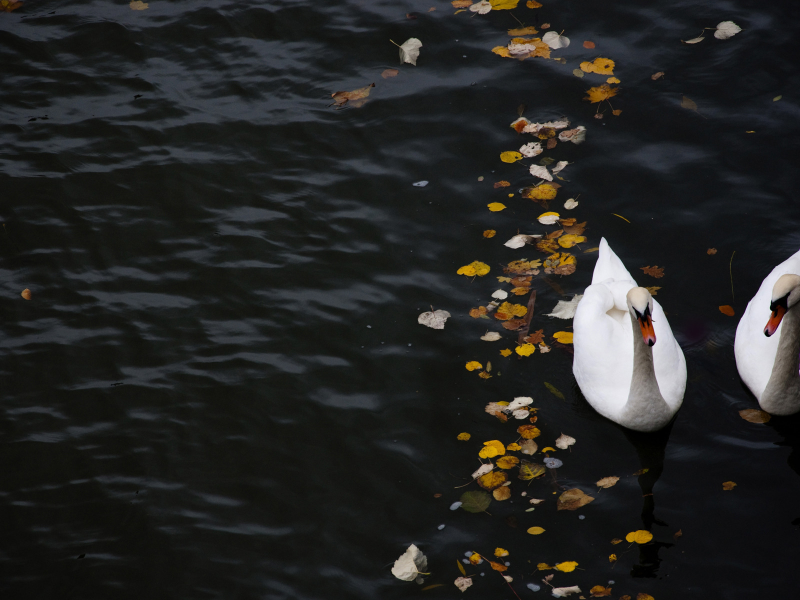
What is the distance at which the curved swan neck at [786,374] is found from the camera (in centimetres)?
435

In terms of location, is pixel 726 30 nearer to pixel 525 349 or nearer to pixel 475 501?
pixel 525 349

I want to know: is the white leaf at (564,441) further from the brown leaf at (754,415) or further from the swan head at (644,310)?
the brown leaf at (754,415)

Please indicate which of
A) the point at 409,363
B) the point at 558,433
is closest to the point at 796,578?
the point at 558,433

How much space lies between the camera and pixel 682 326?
17.4 feet

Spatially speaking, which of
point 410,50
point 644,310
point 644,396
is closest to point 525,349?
point 644,396

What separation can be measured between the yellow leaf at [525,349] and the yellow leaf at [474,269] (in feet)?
2.75

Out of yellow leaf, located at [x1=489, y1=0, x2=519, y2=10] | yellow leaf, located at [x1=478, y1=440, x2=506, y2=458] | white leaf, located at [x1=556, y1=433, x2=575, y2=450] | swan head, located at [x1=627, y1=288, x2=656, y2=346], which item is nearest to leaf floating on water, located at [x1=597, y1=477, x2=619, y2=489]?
white leaf, located at [x1=556, y1=433, x2=575, y2=450]

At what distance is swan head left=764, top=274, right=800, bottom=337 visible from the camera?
4184 millimetres

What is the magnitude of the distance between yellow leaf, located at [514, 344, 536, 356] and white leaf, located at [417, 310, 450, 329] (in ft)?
2.18

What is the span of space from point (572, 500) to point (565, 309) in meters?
1.67

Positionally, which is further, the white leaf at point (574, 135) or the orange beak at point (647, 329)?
the white leaf at point (574, 135)

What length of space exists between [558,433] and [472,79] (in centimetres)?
439

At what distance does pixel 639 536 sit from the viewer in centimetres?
423

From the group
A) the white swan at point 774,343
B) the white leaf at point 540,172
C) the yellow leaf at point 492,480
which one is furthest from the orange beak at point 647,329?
the white leaf at point 540,172
